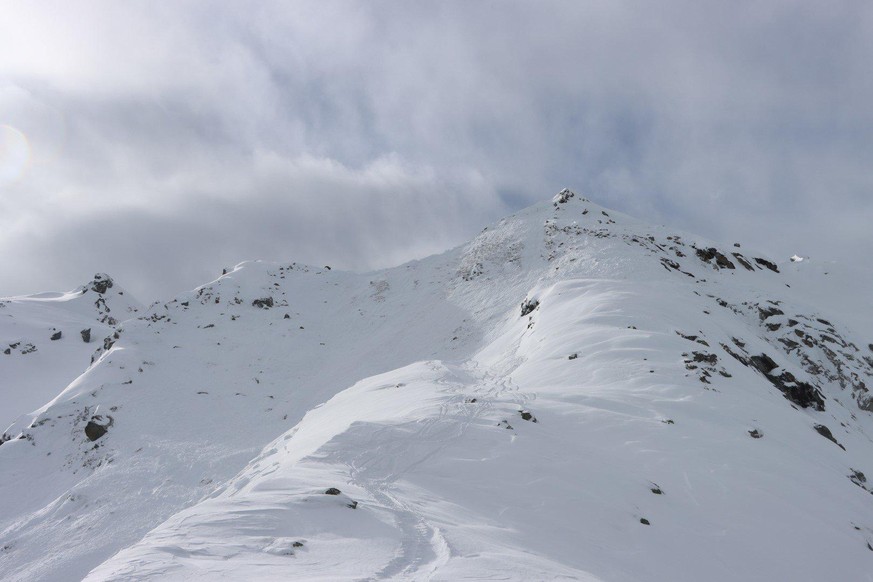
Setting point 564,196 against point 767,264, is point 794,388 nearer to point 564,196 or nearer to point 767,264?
point 767,264

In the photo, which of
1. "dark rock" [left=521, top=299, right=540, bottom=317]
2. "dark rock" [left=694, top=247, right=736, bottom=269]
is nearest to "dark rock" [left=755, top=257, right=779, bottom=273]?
"dark rock" [left=694, top=247, right=736, bottom=269]

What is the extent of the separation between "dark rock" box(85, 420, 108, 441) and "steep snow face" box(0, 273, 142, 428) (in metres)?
22.8

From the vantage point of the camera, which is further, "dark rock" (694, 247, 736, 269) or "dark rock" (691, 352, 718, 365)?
"dark rock" (694, 247, 736, 269)

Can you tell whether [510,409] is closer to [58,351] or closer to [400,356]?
[400,356]

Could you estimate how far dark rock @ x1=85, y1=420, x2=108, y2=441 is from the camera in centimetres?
2528

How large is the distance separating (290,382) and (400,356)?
775 centimetres

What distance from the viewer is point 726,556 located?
977cm

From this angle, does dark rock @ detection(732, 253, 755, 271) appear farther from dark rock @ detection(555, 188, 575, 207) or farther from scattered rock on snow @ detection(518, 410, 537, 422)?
scattered rock on snow @ detection(518, 410, 537, 422)

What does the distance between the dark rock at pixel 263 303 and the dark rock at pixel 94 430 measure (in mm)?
19401

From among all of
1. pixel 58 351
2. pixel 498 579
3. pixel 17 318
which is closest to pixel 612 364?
pixel 498 579

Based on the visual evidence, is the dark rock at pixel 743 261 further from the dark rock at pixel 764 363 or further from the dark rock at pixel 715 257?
the dark rock at pixel 764 363

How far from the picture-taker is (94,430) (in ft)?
83.5

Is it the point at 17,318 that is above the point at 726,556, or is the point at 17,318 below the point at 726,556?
above

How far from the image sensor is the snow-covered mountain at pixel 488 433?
8.49m
